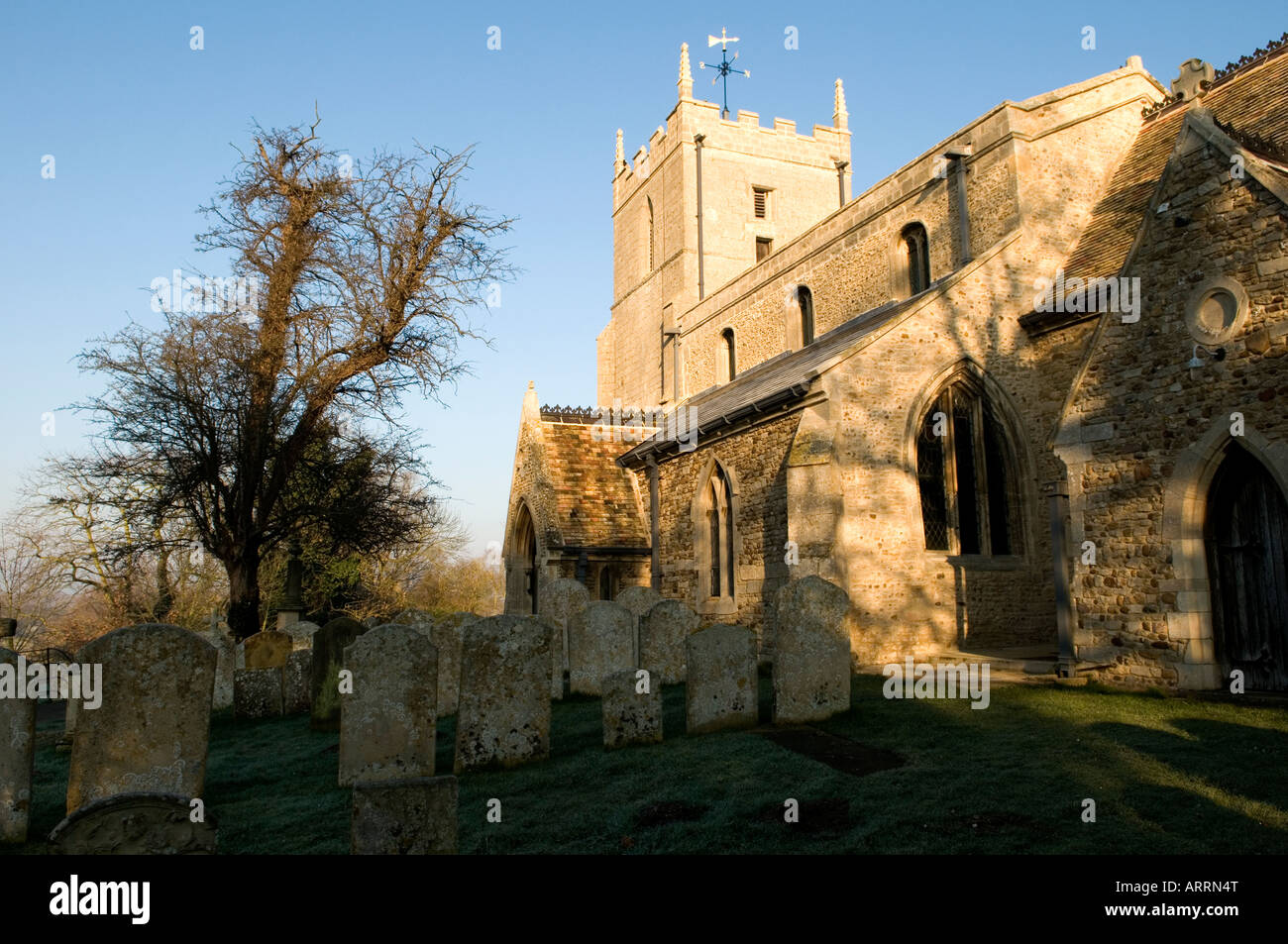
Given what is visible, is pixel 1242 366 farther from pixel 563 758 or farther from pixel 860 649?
pixel 563 758

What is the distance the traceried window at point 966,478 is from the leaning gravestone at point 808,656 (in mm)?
5944

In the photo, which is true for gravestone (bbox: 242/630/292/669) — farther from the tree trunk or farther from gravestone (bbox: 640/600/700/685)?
gravestone (bbox: 640/600/700/685)

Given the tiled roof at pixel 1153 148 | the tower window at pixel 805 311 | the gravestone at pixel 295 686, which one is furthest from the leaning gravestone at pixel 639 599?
the tower window at pixel 805 311

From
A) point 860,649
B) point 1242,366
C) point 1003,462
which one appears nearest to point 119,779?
point 860,649

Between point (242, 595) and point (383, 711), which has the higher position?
point (242, 595)

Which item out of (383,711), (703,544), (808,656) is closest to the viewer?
(383,711)

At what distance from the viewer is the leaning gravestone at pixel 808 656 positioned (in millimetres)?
8211

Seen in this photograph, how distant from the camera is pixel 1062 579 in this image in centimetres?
998

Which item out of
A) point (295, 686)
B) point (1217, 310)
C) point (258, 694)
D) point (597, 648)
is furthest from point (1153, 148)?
point (258, 694)

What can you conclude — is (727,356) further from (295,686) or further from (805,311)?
(295,686)

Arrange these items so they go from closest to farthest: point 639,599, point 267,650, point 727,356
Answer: point 267,650
point 639,599
point 727,356

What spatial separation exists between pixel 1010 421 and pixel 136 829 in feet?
44.3

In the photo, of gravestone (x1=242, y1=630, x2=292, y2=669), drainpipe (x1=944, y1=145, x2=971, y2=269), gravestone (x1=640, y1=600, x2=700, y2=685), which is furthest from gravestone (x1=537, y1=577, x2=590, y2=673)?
drainpipe (x1=944, y1=145, x2=971, y2=269)

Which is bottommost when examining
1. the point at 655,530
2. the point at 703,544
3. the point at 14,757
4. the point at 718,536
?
the point at 14,757
